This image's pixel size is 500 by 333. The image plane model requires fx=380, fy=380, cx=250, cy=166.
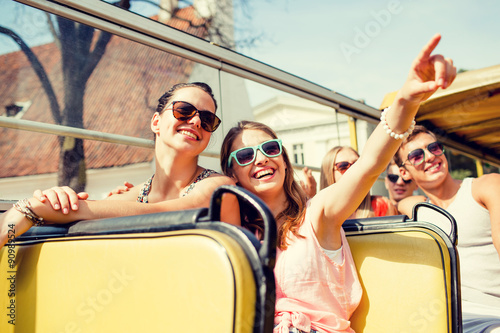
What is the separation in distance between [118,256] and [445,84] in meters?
0.95

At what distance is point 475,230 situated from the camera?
2.03 metres

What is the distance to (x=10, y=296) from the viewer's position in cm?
124

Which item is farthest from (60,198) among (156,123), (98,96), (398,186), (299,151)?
(299,151)

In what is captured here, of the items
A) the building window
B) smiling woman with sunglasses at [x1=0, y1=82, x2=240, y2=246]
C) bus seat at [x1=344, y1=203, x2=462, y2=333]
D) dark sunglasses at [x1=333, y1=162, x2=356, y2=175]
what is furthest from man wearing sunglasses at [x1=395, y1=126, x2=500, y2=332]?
the building window

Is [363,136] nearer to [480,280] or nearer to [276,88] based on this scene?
[276,88]

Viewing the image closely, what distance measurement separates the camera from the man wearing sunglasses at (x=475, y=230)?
A: 191 centimetres

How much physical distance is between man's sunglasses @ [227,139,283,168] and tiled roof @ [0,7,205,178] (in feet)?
3.06

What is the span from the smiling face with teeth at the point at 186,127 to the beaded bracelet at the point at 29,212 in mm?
663

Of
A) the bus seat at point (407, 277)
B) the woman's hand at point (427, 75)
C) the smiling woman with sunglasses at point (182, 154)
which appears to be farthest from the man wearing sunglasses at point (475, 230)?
the smiling woman with sunglasses at point (182, 154)

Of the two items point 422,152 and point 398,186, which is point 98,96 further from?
point 422,152

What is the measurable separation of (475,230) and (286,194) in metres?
1.11

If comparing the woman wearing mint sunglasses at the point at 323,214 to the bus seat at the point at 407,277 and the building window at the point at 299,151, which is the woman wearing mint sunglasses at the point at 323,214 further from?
the building window at the point at 299,151

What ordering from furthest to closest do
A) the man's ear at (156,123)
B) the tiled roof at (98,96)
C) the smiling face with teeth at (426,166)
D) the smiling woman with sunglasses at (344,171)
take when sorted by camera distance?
the tiled roof at (98,96), the smiling woman with sunglasses at (344,171), the smiling face with teeth at (426,166), the man's ear at (156,123)

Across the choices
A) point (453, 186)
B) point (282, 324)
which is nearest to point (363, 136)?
point (453, 186)
